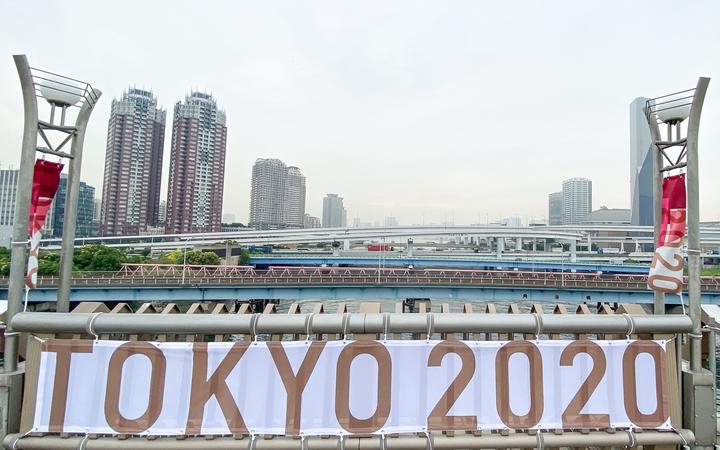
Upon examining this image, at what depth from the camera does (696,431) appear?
3947mm

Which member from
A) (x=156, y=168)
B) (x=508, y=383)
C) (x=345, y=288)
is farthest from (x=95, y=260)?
(x=156, y=168)

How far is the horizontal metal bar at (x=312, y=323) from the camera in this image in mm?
3742

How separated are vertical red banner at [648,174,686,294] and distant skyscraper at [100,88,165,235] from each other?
139 meters

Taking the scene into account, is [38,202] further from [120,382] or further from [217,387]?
[217,387]

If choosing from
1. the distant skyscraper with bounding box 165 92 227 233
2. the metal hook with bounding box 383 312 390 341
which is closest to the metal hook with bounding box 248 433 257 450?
the metal hook with bounding box 383 312 390 341

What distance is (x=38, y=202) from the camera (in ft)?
14.5

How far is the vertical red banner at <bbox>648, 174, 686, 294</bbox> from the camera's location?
4.39 metres

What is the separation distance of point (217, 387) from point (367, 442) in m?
1.63

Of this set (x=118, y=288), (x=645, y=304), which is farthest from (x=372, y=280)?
Result: (x=645, y=304)

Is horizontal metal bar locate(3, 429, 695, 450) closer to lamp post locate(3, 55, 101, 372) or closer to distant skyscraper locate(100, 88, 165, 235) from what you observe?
lamp post locate(3, 55, 101, 372)

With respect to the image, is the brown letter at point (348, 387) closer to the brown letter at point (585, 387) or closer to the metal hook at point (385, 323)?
the metal hook at point (385, 323)

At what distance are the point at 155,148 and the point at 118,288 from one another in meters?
→ 109

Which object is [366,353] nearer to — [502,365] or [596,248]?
[502,365]

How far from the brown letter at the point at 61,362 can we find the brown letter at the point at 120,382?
335 millimetres
